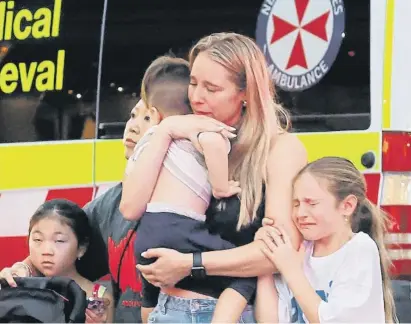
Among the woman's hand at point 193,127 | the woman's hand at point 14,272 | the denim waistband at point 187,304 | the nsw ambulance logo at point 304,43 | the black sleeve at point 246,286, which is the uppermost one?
the nsw ambulance logo at point 304,43

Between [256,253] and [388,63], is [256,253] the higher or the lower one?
the lower one

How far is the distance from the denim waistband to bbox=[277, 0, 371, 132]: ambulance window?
33.5 inches

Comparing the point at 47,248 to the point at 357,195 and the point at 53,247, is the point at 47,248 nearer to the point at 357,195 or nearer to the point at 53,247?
the point at 53,247

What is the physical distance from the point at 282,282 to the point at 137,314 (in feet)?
2.35

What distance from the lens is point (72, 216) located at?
3.83m

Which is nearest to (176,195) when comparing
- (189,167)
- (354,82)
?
(189,167)

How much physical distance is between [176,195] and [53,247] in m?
0.82

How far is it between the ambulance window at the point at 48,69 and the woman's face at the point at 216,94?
73 centimetres

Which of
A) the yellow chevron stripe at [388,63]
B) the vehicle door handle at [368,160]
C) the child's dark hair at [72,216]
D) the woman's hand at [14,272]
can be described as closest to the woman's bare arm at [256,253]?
the vehicle door handle at [368,160]

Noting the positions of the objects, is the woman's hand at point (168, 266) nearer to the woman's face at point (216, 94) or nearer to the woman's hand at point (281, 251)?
the woman's hand at point (281, 251)

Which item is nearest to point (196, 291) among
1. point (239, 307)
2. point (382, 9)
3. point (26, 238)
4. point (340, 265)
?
point (239, 307)

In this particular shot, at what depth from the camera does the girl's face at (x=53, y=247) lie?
12.5 feet

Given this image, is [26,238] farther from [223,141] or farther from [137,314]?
[223,141]

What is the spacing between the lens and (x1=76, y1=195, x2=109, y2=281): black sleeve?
381cm
